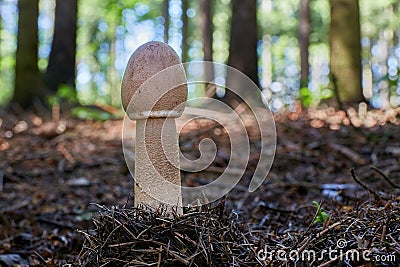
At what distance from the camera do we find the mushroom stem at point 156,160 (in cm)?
224

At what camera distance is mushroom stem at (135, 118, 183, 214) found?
7.34ft

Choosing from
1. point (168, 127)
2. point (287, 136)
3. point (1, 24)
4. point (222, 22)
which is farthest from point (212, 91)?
point (222, 22)

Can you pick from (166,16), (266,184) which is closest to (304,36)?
(166,16)

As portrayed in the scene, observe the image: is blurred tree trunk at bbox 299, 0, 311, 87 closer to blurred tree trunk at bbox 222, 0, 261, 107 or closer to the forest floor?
blurred tree trunk at bbox 222, 0, 261, 107

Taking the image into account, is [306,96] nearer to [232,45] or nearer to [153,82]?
[232,45]

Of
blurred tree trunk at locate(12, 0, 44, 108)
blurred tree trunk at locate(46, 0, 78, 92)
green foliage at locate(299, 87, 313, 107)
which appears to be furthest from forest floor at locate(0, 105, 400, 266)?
blurred tree trunk at locate(46, 0, 78, 92)

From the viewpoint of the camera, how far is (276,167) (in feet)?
14.8

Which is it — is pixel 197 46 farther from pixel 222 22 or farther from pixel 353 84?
pixel 353 84

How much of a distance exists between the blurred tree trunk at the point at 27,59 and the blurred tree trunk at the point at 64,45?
25.1 inches

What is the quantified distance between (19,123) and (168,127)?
6.31 metres

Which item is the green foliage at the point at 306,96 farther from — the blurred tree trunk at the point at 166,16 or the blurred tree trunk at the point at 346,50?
the blurred tree trunk at the point at 166,16

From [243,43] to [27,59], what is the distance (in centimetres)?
447

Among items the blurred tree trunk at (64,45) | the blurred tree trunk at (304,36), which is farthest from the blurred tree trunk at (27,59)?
the blurred tree trunk at (304,36)

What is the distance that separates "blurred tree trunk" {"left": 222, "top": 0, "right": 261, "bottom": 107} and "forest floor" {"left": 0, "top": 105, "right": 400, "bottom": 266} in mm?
1291
